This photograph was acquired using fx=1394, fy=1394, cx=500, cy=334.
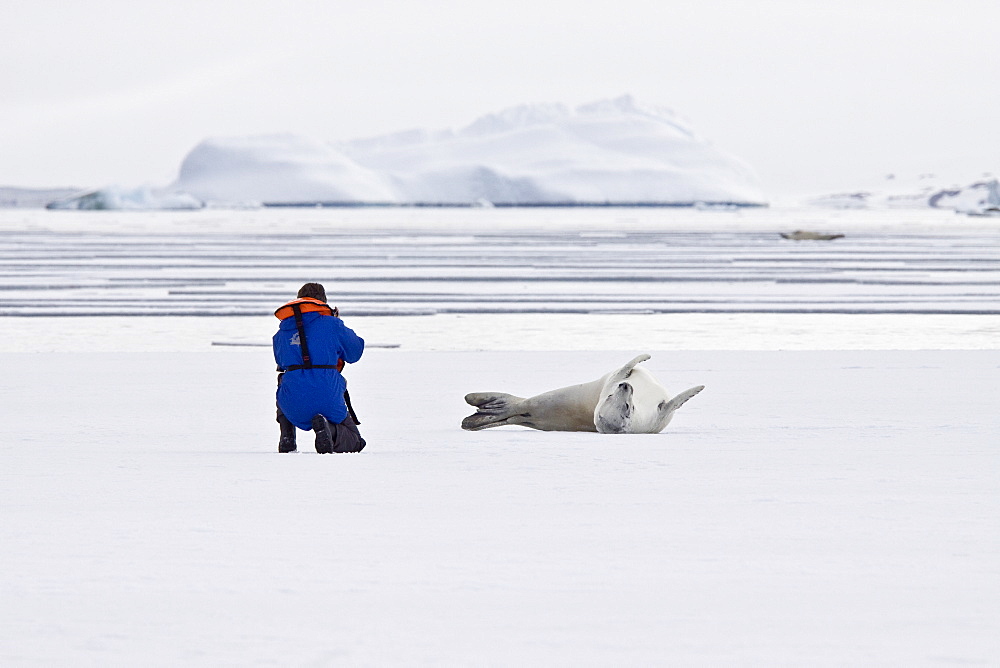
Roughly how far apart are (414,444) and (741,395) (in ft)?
7.40

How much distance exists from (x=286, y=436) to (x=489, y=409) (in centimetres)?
102

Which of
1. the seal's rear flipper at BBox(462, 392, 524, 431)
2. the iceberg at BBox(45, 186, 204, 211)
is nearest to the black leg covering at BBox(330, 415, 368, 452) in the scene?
the seal's rear flipper at BBox(462, 392, 524, 431)

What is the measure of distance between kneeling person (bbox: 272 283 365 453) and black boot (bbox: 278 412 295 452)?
2.0 inches

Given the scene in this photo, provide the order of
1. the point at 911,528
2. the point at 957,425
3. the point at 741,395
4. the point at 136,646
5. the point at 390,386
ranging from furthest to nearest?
the point at 390,386
the point at 741,395
the point at 957,425
the point at 911,528
the point at 136,646

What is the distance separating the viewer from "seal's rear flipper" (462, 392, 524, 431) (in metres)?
5.92

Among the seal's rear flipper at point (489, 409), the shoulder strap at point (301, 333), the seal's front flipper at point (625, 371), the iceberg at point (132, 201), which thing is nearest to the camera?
the shoulder strap at point (301, 333)

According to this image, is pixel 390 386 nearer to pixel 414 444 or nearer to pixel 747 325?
pixel 414 444

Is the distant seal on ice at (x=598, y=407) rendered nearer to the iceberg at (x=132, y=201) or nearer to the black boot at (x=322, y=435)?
the black boot at (x=322, y=435)

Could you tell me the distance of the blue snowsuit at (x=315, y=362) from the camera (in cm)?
510

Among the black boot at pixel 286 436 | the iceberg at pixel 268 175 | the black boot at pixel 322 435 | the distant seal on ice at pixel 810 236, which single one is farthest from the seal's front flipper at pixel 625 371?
the iceberg at pixel 268 175

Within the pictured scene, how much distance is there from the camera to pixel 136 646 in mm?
2826

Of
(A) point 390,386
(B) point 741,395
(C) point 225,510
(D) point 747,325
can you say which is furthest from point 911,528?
(D) point 747,325

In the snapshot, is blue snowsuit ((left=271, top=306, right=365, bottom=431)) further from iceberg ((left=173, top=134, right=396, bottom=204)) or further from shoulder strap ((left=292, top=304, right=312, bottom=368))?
iceberg ((left=173, top=134, right=396, bottom=204))

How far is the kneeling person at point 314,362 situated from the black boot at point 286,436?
0.16 feet
